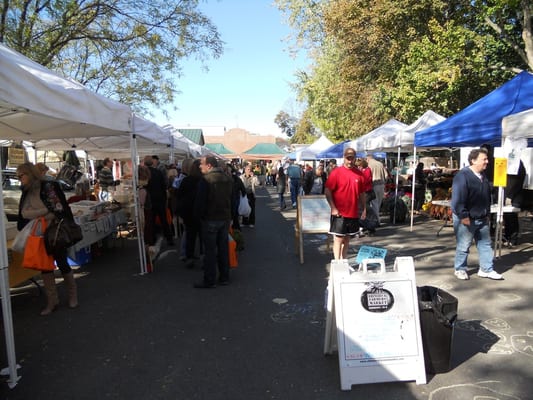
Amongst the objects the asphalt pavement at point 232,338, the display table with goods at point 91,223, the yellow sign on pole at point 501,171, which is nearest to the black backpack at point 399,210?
the asphalt pavement at point 232,338

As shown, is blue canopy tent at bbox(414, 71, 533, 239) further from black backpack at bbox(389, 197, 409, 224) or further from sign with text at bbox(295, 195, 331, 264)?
black backpack at bbox(389, 197, 409, 224)

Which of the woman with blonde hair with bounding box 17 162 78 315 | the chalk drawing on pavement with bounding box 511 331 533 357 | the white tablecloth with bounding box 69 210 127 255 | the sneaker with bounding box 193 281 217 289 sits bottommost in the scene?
the chalk drawing on pavement with bounding box 511 331 533 357

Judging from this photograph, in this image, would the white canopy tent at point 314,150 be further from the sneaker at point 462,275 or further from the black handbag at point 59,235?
the black handbag at point 59,235

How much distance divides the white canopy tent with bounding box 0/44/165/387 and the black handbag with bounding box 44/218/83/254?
3.92 feet

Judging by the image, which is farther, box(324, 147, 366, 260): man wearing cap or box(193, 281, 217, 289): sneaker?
box(193, 281, 217, 289): sneaker

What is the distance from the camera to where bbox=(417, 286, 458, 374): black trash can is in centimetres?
330

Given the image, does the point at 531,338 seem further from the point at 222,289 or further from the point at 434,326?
the point at 222,289

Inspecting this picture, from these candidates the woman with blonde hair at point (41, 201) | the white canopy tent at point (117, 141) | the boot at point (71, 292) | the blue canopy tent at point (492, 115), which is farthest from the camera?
the white canopy tent at point (117, 141)

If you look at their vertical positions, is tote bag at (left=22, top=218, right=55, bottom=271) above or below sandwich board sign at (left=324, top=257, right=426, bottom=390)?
above

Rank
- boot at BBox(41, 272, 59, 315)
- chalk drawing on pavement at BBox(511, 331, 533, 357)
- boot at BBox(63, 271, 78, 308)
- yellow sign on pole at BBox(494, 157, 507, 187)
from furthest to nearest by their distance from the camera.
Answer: yellow sign on pole at BBox(494, 157, 507, 187)
boot at BBox(63, 271, 78, 308)
boot at BBox(41, 272, 59, 315)
chalk drawing on pavement at BBox(511, 331, 533, 357)

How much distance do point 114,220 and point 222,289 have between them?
3.58 meters

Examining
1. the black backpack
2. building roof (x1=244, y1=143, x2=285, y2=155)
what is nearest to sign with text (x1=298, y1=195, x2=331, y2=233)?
the black backpack

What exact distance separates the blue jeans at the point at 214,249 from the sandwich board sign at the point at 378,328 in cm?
289

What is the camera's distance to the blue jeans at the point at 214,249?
5.82 metres
